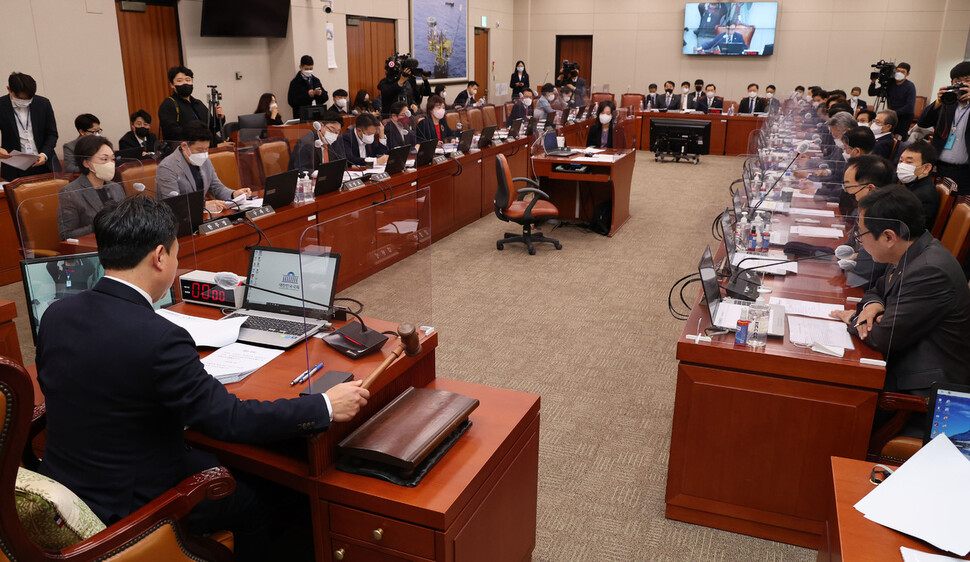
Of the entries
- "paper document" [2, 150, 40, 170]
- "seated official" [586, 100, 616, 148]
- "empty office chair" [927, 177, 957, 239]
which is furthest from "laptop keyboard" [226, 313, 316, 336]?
"seated official" [586, 100, 616, 148]

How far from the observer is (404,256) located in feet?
8.16

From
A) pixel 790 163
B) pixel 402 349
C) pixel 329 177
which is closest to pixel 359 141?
pixel 329 177

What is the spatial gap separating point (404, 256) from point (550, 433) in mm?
1388

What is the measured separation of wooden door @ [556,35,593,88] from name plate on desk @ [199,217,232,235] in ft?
43.2

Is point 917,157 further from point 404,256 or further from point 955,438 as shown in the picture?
point 404,256

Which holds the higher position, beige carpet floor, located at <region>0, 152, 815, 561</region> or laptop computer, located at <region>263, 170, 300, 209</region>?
laptop computer, located at <region>263, 170, 300, 209</region>

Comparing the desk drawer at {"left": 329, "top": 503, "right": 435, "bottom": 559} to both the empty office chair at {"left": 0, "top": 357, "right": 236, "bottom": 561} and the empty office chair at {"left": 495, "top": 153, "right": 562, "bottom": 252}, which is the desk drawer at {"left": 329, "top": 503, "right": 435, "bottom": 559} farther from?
the empty office chair at {"left": 495, "top": 153, "right": 562, "bottom": 252}

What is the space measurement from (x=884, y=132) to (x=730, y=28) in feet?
26.9

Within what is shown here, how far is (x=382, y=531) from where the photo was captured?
182 centimetres

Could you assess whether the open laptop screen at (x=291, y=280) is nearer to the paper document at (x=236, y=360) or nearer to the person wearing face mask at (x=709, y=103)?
the paper document at (x=236, y=360)

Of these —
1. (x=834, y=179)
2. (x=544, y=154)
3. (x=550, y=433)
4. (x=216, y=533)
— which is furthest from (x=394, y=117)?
(x=216, y=533)

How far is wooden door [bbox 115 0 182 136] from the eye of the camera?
766 cm

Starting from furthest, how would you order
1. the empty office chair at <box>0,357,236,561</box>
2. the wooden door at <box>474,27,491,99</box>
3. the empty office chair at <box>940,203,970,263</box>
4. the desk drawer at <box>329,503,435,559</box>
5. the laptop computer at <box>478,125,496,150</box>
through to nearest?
the wooden door at <box>474,27,491,99</box> → the laptop computer at <box>478,125,496,150</box> → the empty office chair at <box>940,203,970,263</box> → the desk drawer at <box>329,503,435,559</box> → the empty office chair at <box>0,357,236,561</box>

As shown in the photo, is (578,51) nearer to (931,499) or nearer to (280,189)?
(280,189)
